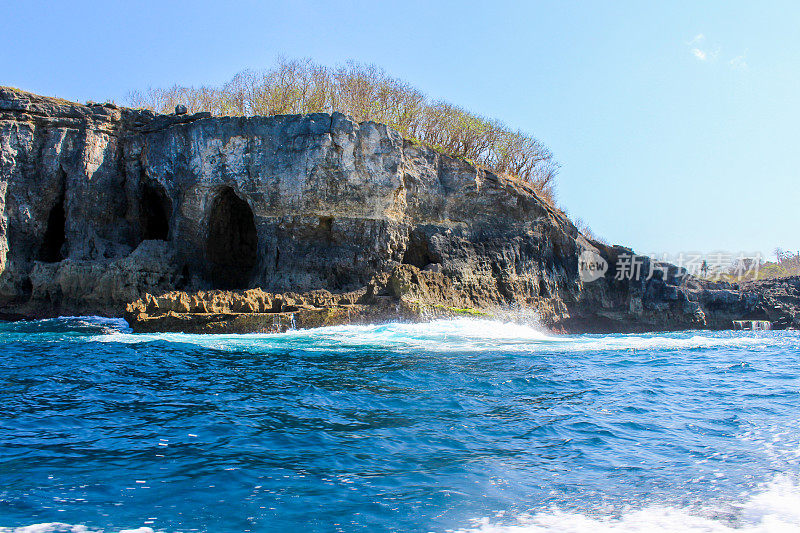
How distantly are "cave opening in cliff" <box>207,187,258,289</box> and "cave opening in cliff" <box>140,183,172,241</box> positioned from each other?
1.95 metres

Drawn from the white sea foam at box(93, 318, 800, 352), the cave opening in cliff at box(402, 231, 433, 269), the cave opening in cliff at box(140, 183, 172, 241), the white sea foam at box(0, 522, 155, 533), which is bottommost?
the white sea foam at box(0, 522, 155, 533)

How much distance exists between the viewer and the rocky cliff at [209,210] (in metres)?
20.5

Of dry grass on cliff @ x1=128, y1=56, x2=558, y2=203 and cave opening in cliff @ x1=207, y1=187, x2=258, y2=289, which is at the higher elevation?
dry grass on cliff @ x1=128, y1=56, x2=558, y2=203

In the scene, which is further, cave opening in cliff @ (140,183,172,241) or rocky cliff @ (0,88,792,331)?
cave opening in cliff @ (140,183,172,241)

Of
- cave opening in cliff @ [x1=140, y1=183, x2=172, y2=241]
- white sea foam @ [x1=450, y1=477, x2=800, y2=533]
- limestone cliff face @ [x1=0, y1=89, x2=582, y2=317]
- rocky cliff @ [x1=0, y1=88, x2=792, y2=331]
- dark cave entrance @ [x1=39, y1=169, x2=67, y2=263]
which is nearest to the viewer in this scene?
white sea foam @ [x1=450, y1=477, x2=800, y2=533]

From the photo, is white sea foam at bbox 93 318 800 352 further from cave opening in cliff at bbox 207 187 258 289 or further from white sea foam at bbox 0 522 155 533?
white sea foam at bbox 0 522 155 533

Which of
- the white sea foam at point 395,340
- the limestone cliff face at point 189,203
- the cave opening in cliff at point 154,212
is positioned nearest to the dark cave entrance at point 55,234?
the limestone cliff face at point 189,203

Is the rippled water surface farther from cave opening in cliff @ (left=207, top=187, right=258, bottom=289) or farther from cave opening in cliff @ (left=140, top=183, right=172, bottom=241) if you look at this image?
cave opening in cliff @ (left=140, top=183, right=172, bottom=241)

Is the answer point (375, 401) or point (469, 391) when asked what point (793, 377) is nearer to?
point (469, 391)

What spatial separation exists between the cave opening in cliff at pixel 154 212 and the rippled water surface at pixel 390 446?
44.8 ft

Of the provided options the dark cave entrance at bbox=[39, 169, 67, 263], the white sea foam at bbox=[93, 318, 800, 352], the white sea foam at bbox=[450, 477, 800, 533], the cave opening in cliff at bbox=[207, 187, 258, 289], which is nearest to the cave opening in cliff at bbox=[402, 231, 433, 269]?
the white sea foam at bbox=[93, 318, 800, 352]

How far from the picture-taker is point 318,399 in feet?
23.3

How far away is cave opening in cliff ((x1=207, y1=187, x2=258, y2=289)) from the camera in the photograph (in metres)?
23.0

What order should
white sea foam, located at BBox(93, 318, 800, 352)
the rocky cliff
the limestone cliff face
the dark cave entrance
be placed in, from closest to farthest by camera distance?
white sea foam, located at BBox(93, 318, 800, 352) → the rocky cliff → the limestone cliff face → the dark cave entrance
